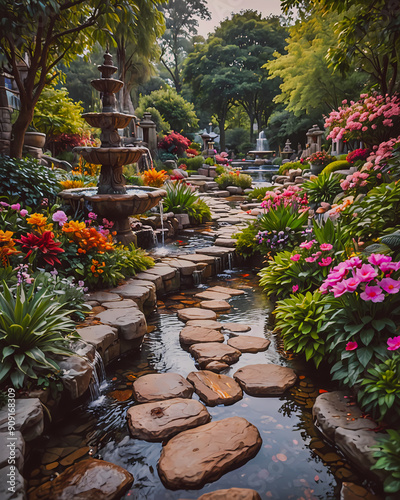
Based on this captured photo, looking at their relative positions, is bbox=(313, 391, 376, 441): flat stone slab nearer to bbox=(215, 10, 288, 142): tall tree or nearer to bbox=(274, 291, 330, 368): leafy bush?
bbox=(274, 291, 330, 368): leafy bush

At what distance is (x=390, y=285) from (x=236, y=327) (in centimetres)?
210

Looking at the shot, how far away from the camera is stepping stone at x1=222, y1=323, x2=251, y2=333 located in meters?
4.24

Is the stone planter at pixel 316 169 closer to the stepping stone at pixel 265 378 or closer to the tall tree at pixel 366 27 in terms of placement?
the tall tree at pixel 366 27

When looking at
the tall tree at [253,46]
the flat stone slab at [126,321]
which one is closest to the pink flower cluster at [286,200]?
the flat stone slab at [126,321]

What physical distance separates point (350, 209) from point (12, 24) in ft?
17.1

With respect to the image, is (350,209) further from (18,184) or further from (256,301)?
(18,184)

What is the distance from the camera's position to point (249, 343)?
3893 millimetres

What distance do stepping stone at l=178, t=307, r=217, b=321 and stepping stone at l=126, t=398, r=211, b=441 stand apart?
1.66 metres

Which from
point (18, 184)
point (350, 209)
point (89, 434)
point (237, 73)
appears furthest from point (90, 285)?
point (237, 73)

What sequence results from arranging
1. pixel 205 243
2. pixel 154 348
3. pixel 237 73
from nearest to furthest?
pixel 154 348 → pixel 205 243 → pixel 237 73

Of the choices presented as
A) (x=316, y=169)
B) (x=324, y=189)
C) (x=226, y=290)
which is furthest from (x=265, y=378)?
(x=316, y=169)

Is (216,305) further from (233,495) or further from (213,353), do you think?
(233,495)

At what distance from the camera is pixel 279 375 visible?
3260 millimetres

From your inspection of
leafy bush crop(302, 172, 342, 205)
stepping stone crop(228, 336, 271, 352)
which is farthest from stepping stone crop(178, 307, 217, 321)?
leafy bush crop(302, 172, 342, 205)
